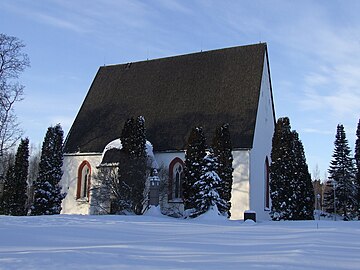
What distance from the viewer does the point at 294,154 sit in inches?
882

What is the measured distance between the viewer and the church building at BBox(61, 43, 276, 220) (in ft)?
72.4

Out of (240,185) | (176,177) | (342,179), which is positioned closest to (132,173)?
(176,177)

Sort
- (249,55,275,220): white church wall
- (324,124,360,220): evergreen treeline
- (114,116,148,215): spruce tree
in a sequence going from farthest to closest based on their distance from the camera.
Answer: (324,124,360,220): evergreen treeline, (249,55,275,220): white church wall, (114,116,148,215): spruce tree

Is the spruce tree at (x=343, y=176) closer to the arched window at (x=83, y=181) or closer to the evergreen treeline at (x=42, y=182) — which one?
the arched window at (x=83, y=181)

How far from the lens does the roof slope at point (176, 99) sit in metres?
23.0

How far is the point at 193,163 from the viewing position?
20.1 m

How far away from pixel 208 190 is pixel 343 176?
75.2 ft

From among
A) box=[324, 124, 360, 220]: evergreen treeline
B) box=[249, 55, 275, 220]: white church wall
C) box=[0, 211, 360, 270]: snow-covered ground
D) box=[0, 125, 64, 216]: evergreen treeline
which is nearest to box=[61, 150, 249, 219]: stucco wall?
box=[249, 55, 275, 220]: white church wall

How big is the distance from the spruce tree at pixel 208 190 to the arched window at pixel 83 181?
904cm

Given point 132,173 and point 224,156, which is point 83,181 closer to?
point 132,173

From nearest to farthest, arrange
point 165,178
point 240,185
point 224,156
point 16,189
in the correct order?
point 224,156
point 240,185
point 165,178
point 16,189

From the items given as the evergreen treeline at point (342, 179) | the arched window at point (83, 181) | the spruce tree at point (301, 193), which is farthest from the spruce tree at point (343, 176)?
the arched window at point (83, 181)

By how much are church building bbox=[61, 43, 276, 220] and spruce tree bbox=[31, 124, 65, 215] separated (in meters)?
1.86

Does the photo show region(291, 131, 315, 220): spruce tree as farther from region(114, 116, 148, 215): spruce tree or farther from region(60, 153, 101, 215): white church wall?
region(60, 153, 101, 215): white church wall
